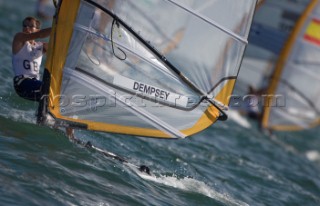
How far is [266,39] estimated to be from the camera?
17.8 m

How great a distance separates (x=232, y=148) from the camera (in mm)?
12852

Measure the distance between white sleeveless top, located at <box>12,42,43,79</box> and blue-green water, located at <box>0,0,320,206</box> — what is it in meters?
0.59

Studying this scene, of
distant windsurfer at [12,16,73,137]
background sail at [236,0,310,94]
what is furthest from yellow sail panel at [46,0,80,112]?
background sail at [236,0,310,94]

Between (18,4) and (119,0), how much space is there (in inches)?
671

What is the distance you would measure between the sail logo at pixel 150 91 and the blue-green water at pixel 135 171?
0.88 m

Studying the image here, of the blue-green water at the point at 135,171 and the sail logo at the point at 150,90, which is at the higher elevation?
the sail logo at the point at 150,90

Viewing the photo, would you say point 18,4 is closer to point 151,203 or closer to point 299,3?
point 299,3

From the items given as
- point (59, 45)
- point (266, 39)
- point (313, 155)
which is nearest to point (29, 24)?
point (59, 45)

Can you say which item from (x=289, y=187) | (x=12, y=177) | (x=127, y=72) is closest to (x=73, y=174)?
(x=12, y=177)

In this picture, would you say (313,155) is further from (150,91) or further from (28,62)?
(28,62)

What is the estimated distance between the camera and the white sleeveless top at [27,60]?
26.6ft

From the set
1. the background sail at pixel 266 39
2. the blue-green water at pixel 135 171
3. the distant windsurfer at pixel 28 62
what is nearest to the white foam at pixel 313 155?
the blue-green water at pixel 135 171

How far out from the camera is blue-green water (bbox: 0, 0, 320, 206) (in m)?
6.84

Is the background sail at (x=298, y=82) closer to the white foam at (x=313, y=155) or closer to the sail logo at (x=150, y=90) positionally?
the white foam at (x=313, y=155)
